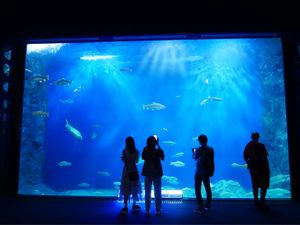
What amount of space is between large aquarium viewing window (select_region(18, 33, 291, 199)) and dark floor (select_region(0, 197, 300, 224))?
23.9 feet

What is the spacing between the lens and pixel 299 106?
6.86 metres

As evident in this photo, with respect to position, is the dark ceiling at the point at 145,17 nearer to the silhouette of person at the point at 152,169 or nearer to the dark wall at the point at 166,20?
the dark wall at the point at 166,20

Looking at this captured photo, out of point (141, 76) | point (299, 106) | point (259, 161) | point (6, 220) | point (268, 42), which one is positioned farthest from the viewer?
point (141, 76)

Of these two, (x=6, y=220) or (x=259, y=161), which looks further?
(x=259, y=161)

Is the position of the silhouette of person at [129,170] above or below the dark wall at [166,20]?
below

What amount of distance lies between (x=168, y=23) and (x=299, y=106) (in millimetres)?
4061

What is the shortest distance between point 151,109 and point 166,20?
477 inches

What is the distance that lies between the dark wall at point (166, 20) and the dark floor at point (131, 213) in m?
1.88

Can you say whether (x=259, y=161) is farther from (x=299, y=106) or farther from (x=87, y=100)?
(x=87, y=100)

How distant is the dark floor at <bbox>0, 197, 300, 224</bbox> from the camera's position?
464cm

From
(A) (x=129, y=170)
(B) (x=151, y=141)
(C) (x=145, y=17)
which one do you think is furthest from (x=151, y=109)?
(B) (x=151, y=141)

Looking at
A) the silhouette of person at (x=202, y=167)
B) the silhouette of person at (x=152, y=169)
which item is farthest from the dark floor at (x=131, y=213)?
the silhouette of person at (x=202, y=167)

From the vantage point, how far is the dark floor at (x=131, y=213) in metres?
4.64

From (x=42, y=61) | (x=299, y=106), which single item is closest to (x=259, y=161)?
(x=299, y=106)
